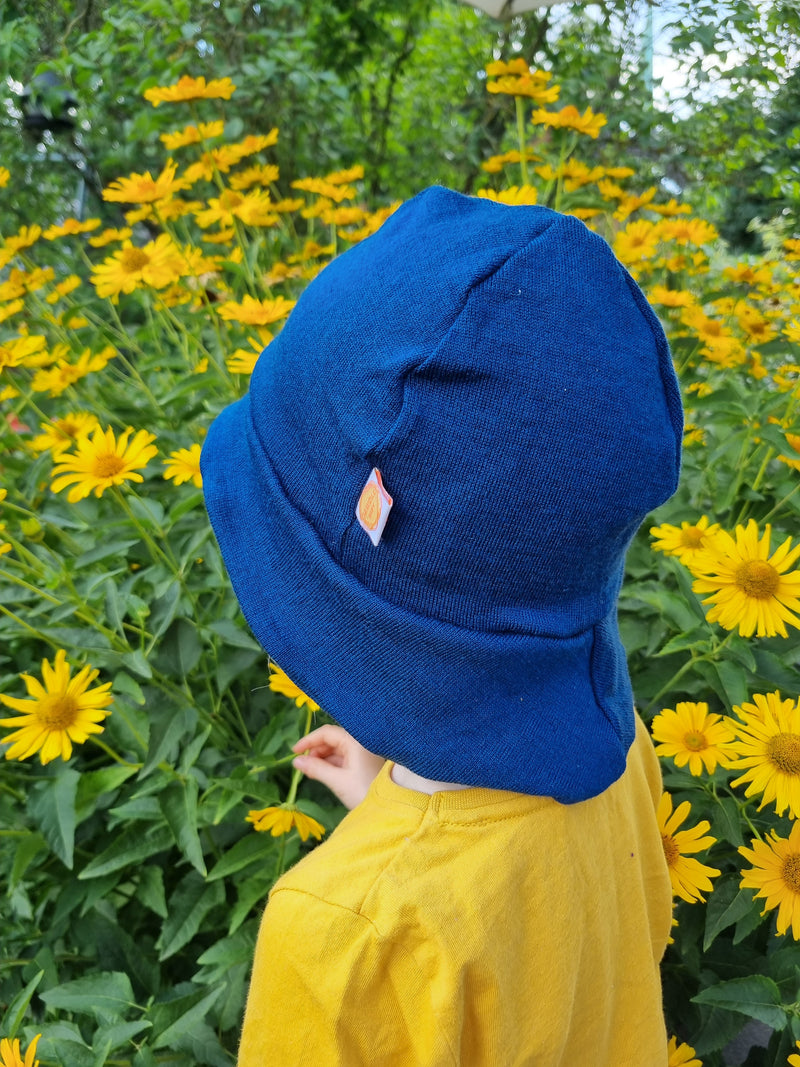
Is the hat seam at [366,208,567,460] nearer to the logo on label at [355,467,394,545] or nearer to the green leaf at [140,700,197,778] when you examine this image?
the logo on label at [355,467,394,545]

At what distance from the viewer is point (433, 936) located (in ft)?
1.68

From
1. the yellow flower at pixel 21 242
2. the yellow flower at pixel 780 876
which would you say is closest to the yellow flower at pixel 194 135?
the yellow flower at pixel 21 242

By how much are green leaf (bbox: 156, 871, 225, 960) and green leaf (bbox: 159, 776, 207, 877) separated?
103mm

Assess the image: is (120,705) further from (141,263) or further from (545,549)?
(141,263)

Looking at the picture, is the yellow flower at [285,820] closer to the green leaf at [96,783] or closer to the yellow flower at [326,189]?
the green leaf at [96,783]

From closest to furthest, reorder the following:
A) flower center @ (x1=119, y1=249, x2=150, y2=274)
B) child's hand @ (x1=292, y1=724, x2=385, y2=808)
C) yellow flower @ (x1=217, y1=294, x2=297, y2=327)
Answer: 1. child's hand @ (x1=292, y1=724, x2=385, y2=808)
2. yellow flower @ (x1=217, y1=294, x2=297, y2=327)
3. flower center @ (x1=119, y1=249, x2=150, y2=274)

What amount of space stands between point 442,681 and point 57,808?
708 mm

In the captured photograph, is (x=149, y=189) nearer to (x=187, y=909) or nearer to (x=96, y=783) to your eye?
(x=96, y=783)

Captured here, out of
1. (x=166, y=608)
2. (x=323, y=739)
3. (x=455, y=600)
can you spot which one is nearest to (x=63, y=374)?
(x=166, y=608)

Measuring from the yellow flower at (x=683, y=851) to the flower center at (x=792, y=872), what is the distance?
76 mm

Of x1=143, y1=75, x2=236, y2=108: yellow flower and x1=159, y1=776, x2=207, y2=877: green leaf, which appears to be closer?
x1=159, y1=776, x2=207, y2=877: green leaf

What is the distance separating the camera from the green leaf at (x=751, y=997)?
0.85 metres

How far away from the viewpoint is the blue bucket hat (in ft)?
1.57

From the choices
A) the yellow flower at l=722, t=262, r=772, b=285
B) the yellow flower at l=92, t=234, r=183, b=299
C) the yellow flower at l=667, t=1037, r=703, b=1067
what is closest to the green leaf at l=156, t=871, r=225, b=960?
the yellow flower at l=667, t=1037, r=703, b=1067
